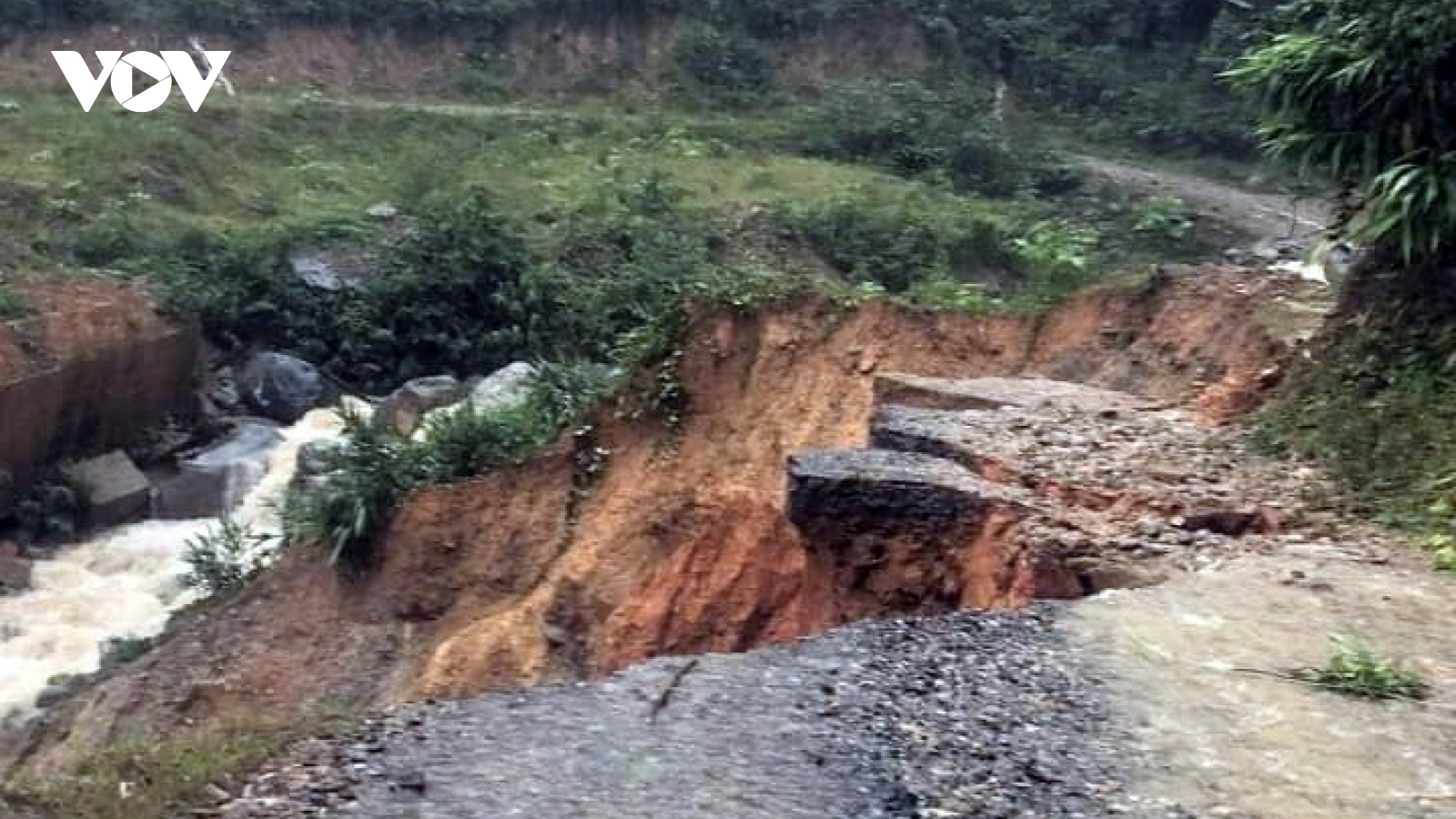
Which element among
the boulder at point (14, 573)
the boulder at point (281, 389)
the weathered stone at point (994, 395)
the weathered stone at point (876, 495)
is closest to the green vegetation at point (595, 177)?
the boulder at point (281, 389)

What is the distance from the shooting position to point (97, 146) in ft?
97.3

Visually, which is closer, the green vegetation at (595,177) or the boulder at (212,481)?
the boulder at (212,481)

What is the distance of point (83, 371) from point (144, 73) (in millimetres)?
13990

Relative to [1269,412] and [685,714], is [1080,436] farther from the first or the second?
[685,714]

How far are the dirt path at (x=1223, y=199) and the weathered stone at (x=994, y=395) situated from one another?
1486 cm

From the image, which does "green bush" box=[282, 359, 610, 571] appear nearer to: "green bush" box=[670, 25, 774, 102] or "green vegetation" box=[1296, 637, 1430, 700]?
"green vegetation" box=[1296, 637, 1430, 700]

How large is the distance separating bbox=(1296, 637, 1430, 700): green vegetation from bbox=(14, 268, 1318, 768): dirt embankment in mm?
5461

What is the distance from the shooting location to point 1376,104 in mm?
9406

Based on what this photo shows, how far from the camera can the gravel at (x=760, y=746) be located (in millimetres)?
5129

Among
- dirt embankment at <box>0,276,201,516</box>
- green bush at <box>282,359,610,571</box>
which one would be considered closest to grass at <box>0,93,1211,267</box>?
dirt embankment at <box>0,276,201,516</box>

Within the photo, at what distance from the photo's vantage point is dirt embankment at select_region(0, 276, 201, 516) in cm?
2148

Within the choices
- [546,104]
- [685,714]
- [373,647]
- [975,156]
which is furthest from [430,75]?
[685,714]

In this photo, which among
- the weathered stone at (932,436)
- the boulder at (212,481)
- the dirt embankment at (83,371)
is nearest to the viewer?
the weathered stone at (932,436)

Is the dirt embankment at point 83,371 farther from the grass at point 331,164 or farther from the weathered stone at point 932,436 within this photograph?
the weathered stone at point 932,436
